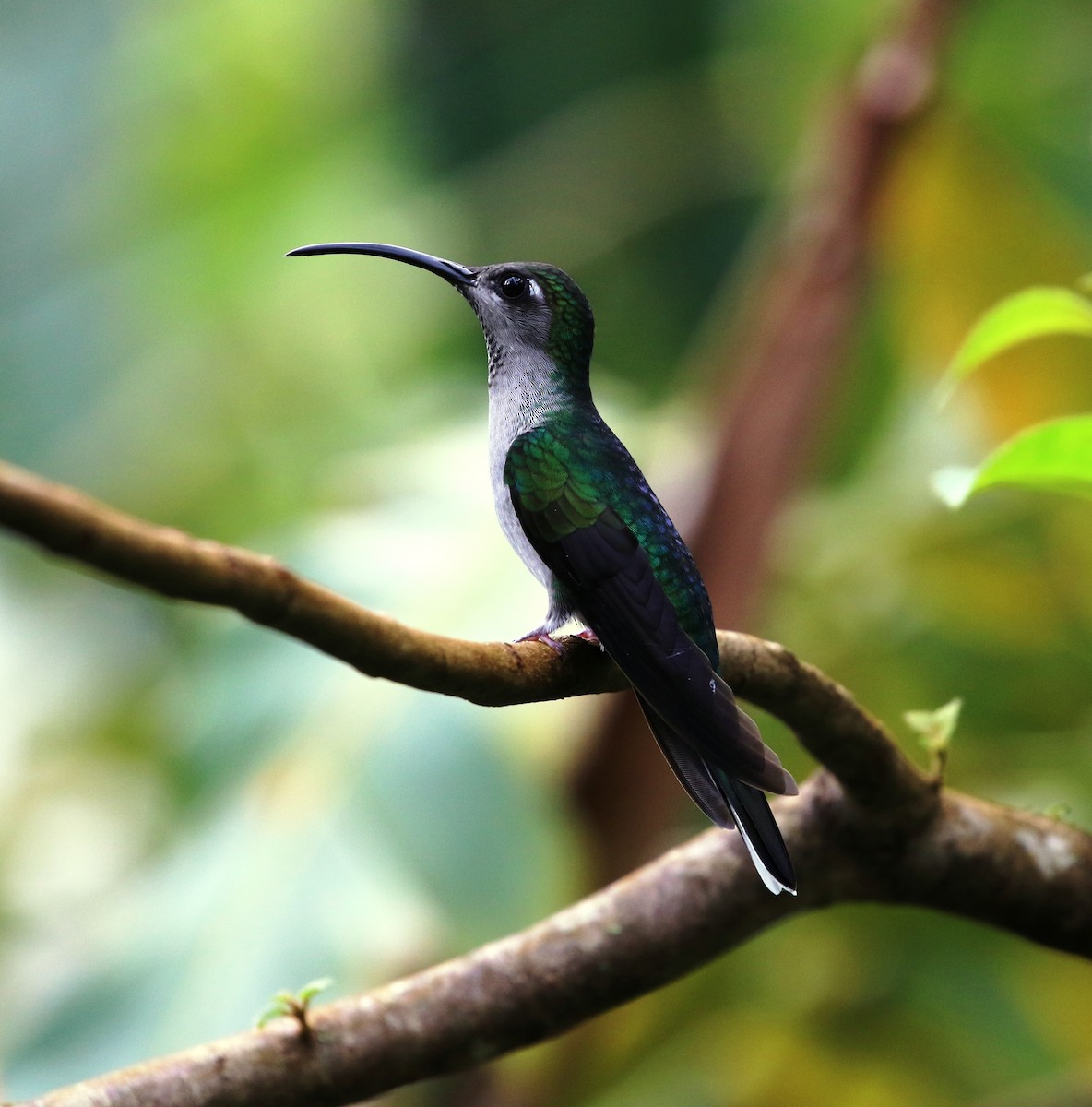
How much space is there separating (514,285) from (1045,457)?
1.08 meters

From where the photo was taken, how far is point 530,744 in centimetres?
347

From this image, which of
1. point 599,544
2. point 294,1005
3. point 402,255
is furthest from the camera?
point 402,255

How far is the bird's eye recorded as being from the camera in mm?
2594

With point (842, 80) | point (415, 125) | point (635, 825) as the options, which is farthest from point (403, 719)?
point (415, 125)

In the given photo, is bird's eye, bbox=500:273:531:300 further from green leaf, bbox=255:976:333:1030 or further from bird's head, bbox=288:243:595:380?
green leaf, bbox=255:976:333:1030

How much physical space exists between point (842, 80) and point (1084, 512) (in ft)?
7.29

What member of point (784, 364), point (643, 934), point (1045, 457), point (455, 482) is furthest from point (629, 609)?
point (455, 482)

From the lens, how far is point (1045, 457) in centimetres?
178

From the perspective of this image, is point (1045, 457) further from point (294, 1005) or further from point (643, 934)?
point (294, 1005)

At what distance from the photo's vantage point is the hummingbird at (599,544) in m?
1.74

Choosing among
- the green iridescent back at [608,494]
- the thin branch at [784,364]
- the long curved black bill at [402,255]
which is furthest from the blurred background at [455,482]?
the green iridescent back at [608,494]

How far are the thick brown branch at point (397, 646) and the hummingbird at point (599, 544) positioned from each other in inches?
2.3

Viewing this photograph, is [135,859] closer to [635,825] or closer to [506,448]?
[635,825]

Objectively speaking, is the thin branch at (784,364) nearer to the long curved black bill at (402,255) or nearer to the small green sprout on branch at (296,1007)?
the long curved black bill at (402,255)
